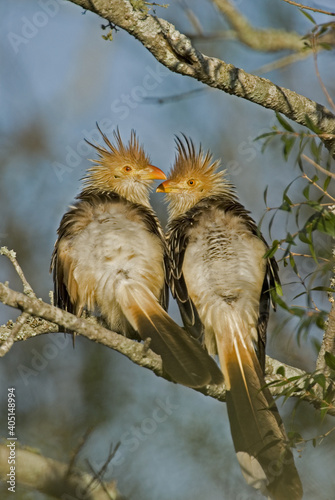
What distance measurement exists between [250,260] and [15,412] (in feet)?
11.5

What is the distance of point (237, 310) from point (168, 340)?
23.8 inches

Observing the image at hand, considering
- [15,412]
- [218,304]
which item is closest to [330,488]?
[218,304]

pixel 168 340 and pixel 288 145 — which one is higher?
pixel 288 145

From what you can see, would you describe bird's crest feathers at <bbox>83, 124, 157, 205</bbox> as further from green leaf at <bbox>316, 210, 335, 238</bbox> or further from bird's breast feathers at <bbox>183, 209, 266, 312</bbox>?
green leaf at <bbox>316, 210, 335, 238</bbox>

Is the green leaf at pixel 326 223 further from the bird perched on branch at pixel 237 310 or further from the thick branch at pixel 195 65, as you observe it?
the thick branch at pixel 195 65

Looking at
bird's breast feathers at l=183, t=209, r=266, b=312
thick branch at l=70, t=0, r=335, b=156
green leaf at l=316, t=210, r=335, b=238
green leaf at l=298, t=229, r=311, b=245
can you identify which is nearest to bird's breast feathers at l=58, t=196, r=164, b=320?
bird's breast feathers at l=183, t=209, r=266, b=312

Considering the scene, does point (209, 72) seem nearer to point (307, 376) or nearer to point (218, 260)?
point (218, 260)

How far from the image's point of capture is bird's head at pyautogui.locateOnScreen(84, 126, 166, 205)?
5.85 m

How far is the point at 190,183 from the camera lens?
19.4ft

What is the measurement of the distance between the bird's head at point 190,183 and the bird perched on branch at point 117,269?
0.56 m

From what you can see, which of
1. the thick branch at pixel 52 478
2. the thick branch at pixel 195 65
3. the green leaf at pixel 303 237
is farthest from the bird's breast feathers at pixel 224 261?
the thick branch at pixel 52 478

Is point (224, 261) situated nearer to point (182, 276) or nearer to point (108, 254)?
point (182, 276)

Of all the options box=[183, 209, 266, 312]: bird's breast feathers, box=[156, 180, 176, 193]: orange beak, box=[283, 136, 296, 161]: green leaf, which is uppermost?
box=[283, 136, 296, 161]: green leaf

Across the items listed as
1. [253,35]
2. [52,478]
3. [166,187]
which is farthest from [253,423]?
[253,35]
